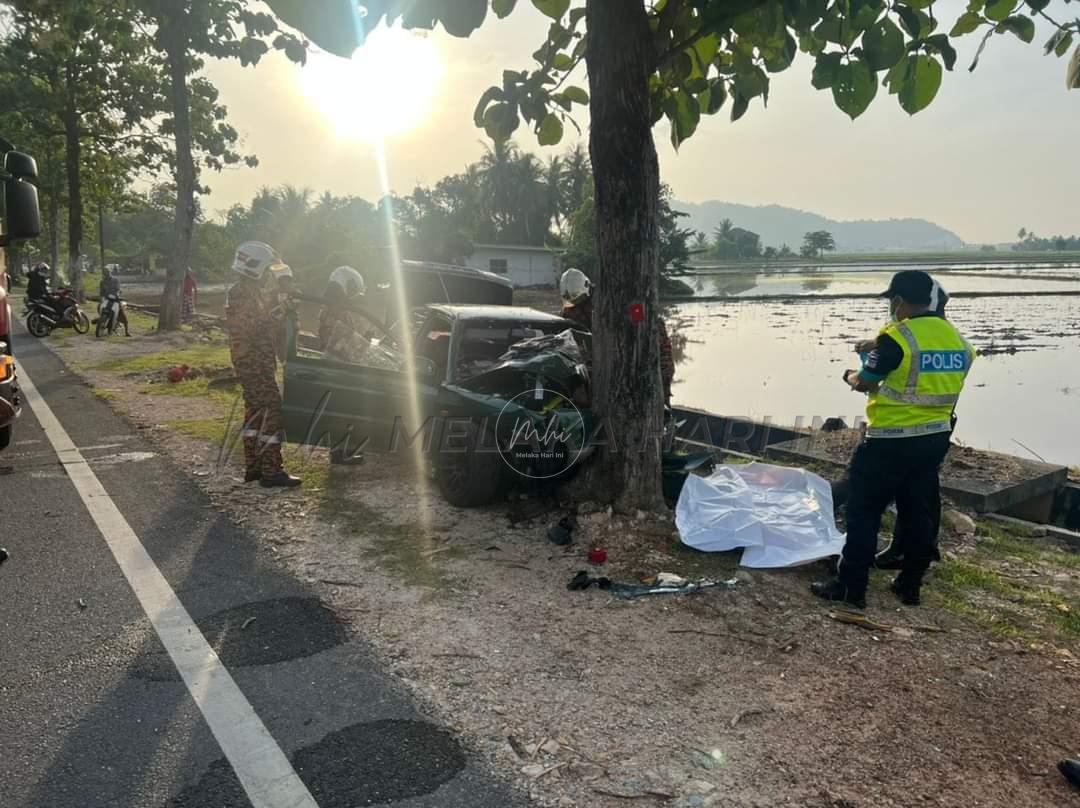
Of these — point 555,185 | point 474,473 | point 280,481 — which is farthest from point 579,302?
point 555,185

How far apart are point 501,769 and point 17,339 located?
19823 mm

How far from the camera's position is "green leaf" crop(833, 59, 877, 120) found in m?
3.95

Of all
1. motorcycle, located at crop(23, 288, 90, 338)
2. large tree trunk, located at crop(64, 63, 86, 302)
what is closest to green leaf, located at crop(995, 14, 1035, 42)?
motorcycle, located at crop(23, 288, 90, 338)

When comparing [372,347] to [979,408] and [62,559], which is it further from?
[979,408]

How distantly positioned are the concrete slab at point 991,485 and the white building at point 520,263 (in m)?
43.4

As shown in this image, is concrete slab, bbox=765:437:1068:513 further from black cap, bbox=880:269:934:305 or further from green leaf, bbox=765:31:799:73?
green leaf, bbox=765:31:799:73

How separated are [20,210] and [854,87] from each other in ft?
17.9

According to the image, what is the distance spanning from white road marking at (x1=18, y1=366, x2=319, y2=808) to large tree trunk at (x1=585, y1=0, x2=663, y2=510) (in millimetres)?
2865

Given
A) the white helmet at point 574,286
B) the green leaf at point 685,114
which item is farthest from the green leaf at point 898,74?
the white helmet at point 574,286

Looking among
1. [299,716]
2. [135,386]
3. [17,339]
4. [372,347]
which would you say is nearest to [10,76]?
[17,339]

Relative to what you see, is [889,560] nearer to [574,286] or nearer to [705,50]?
[705,50]

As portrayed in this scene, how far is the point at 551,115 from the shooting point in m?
5.53

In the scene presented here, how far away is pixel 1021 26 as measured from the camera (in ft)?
12.3

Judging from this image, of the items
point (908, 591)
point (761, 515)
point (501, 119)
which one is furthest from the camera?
point (501, 119)
